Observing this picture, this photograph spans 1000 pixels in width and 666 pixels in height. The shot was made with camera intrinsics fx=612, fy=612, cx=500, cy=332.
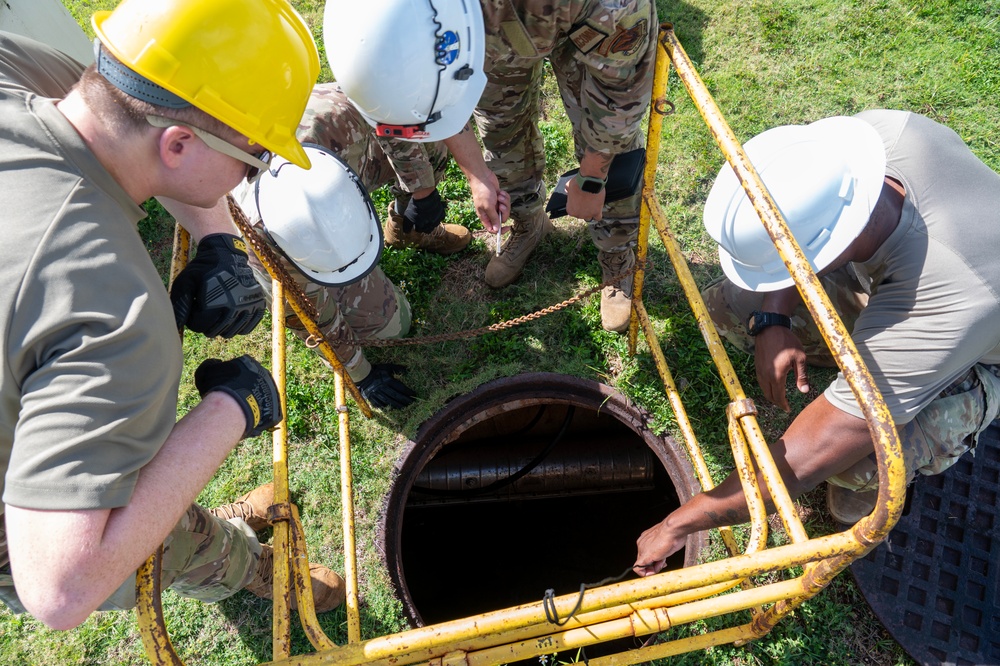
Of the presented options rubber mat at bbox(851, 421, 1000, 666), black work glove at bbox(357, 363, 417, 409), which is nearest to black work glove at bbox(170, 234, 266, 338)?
black work glove at bbox(357, 363, 417, 409)

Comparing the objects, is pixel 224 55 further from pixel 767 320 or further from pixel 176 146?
pixel 767 320

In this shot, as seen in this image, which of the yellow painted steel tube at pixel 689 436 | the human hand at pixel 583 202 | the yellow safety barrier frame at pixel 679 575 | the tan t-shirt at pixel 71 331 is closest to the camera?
the tan t-shirt at pixel 71 331

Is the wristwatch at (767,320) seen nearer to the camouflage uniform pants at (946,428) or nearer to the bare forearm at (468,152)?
the camouflage uniform pants at (946,428)

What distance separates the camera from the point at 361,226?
2816mm

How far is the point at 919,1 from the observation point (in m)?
4.40

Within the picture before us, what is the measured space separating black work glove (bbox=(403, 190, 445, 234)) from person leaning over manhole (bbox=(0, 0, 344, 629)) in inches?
59.6

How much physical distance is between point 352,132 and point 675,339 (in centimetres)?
217

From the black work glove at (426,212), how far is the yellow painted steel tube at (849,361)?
6.16ft

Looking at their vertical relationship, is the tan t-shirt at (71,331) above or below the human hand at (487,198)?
below

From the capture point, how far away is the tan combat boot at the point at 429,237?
4008 millimetres

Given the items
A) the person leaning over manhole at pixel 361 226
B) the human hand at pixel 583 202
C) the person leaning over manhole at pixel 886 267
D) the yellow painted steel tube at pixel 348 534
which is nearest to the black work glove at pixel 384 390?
the person leaning over manhole at pixel 361 226

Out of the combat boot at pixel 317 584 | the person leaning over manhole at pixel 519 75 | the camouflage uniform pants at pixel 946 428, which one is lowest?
the combat boot at pixel 317 584

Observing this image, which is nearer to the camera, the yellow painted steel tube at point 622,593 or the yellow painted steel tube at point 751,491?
the yellow painted steel tube at point 622,593

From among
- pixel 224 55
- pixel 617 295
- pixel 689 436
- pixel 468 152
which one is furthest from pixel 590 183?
pixel 224 55
